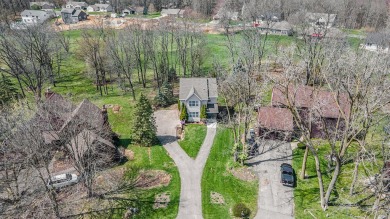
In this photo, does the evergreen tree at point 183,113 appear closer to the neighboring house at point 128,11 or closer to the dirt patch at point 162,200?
the dirt patch at point 162,200

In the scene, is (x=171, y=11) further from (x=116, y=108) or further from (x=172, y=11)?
(x=116, y=108)

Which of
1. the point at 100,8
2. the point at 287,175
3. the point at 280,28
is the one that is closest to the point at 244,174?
the point at 287,175

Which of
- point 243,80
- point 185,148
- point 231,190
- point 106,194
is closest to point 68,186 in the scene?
point 106,194

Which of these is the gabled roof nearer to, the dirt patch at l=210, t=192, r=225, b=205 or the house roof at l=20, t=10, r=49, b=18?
the house roof at l=20, t=10, r=49, b=18

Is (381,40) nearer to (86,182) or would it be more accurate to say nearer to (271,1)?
(271,1)

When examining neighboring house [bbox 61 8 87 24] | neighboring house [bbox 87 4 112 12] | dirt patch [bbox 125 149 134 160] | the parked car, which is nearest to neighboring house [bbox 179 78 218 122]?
dirt patch [bbox 125 149 134 160]

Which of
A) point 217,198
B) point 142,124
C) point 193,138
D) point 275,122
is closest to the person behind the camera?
point 217,198
